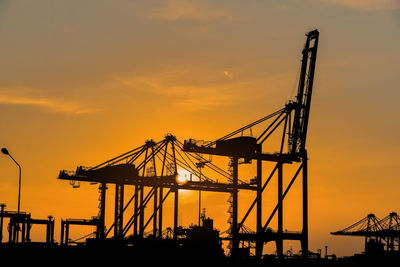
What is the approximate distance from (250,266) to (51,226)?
108 feet

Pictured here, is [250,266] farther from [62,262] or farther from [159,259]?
[62,262]

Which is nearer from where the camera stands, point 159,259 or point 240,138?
point 159,259

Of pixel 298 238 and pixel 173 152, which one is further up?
pixel 173 152

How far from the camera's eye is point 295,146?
340 feet

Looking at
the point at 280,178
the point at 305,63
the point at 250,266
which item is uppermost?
the point at 305,63

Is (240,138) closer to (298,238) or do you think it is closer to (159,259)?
(298,238)

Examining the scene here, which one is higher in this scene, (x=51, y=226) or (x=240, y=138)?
(x=240, y=138)

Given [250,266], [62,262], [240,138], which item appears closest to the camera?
[62,262]

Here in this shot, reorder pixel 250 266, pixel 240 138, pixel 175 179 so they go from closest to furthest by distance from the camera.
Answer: pixel 250 266, pixel 240 138, pixel 175 179

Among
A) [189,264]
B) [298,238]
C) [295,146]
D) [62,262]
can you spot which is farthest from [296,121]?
[62,262]

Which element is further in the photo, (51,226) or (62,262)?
(51,226)

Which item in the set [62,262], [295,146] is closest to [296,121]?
[295,146]

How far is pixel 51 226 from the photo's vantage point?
4277 inches

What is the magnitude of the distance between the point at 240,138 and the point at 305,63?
13.2 metres
